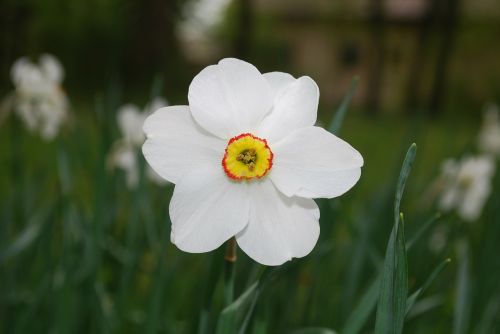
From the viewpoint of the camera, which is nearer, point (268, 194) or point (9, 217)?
point (268, 194)

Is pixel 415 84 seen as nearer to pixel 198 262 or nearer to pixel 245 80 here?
pixel 198 262

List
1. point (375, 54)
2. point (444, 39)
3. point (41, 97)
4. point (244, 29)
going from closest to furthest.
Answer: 1. point (41, 97)
2. point (244, 29)
3. point (444, 39)
4. point (375, 54)

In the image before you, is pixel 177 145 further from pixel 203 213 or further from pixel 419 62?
pixel 419 62

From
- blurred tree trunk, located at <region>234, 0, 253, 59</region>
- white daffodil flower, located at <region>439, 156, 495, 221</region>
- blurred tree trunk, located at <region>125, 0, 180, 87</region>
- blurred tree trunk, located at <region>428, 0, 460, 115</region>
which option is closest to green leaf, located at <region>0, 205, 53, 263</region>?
white daffodil flower, located at <region>439, 156, 495, 221</region>

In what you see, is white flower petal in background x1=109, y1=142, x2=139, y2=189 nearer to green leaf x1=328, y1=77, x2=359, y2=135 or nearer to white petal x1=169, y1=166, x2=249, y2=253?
green leaf x1=328, y1=77, x2=359, y2=135

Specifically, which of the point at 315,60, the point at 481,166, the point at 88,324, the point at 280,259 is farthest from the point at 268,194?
the point at 315,60

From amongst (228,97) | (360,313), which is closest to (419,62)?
(360,313)
